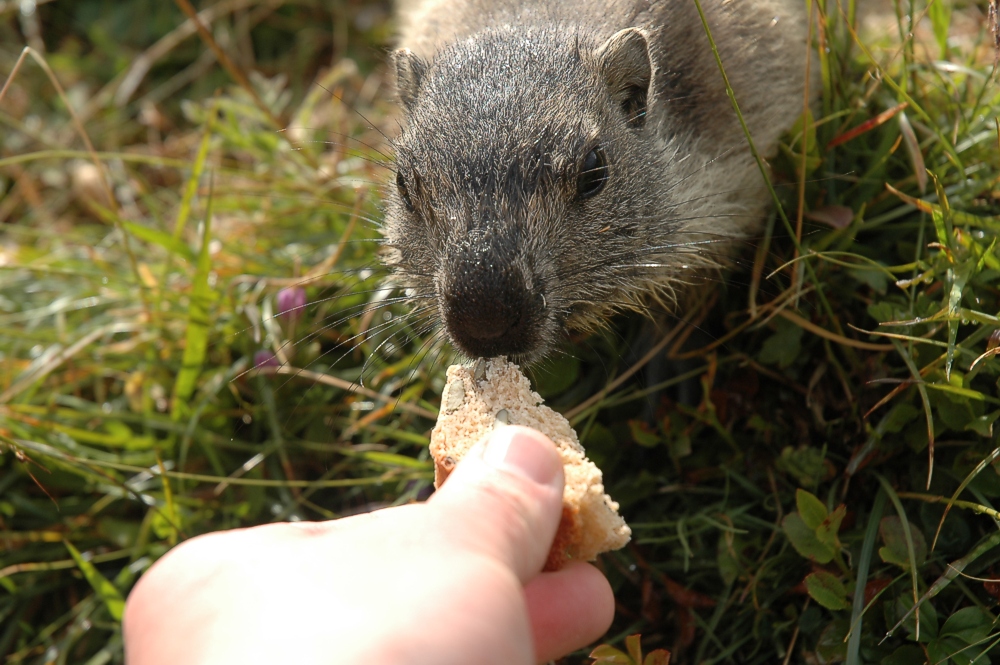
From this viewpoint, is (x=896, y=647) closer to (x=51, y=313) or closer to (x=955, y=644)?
(x=955, y=644)

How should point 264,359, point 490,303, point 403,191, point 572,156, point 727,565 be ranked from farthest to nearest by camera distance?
point 264,359 → point 403,191 → point 727,565 → point 572,156 → point 490,303

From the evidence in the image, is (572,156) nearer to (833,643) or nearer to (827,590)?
(827,590)

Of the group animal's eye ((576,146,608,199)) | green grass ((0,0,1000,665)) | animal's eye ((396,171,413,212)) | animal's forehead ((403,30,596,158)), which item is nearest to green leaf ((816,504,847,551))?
green grass ((0,0,1000,665))

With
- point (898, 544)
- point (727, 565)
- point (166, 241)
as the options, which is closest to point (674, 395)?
point (727, 565)

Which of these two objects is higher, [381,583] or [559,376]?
[381,583]

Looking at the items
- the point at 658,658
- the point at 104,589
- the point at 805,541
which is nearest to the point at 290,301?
the point at 104,589

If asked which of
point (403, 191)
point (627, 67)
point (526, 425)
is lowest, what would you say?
point (526, 425)

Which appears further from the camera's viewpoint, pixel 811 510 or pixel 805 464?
pixel 805 464

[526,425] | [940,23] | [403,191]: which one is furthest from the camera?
[940,23]
